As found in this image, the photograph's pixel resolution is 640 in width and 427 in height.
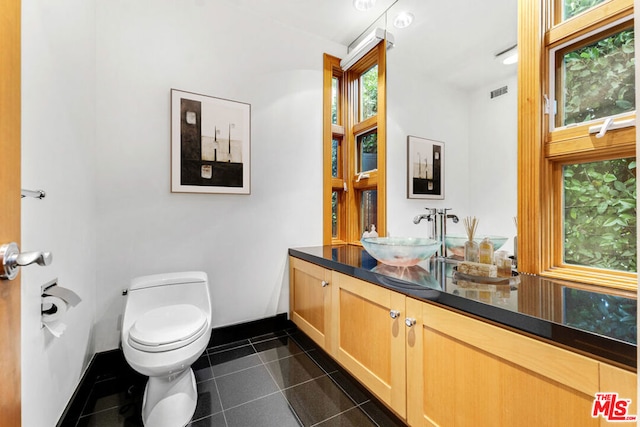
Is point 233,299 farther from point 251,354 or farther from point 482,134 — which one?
point 482,134

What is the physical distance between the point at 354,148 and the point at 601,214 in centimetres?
178

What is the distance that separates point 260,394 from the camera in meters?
1.57

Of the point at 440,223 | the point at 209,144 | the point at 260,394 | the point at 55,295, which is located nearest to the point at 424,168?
the point at 440,223

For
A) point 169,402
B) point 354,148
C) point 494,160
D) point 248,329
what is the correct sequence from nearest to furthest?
point 169,402 < point 494,160 < point 248,329 < point 354,148

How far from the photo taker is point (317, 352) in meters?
2.01

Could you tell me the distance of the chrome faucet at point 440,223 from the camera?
Result: 5.58ft

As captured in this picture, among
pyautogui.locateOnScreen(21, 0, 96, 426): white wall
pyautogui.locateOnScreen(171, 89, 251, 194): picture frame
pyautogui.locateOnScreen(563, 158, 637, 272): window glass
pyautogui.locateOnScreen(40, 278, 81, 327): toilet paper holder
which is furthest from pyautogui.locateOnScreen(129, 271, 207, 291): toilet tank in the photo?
pyautogui.locateOnScreen(563, 158, 637, 272): window glass

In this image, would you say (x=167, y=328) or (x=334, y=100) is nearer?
(x=167, y=328)

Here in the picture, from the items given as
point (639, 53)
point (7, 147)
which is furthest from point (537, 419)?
point (7, 147)

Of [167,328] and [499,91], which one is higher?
[499,91]

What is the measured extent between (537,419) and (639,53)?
0.95 m

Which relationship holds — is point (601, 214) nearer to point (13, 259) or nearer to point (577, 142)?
point (577, 142)

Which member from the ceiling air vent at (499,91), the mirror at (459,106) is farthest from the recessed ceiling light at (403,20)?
the ceiling air vent at (499,91)

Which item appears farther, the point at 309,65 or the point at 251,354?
the point at 309,65
